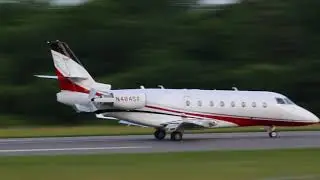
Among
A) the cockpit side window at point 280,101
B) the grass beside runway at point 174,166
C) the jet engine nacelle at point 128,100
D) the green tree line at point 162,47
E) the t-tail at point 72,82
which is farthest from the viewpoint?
the green tree line at point 162,47

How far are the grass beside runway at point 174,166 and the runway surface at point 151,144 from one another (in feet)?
8.12

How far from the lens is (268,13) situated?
2630 inches

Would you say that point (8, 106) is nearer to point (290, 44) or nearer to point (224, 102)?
point (290, 44)

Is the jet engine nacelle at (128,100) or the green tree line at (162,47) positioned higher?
the green tree line at (162,47)

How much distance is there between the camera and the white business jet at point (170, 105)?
3316 centimetres

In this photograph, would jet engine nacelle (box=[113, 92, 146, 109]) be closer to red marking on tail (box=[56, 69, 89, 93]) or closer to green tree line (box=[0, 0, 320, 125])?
red marking on tail (box=[56, 69, 89, 93])

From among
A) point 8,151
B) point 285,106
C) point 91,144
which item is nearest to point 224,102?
point 285,106

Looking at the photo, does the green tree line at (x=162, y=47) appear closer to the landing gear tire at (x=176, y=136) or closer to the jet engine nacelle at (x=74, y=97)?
the jet engine nacelle at (x=74, y=97)

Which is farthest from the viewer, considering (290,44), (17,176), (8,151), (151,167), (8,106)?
(290,44)

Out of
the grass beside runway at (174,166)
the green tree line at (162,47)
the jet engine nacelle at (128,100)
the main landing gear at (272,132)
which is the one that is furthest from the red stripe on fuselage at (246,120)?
the green tree line at (162,47)

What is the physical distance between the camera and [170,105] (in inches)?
1334

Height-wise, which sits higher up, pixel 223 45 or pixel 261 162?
pixel 223 45

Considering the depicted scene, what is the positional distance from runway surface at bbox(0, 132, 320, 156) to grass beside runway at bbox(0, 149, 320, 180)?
2.48 m

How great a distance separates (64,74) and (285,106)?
10.6 m
